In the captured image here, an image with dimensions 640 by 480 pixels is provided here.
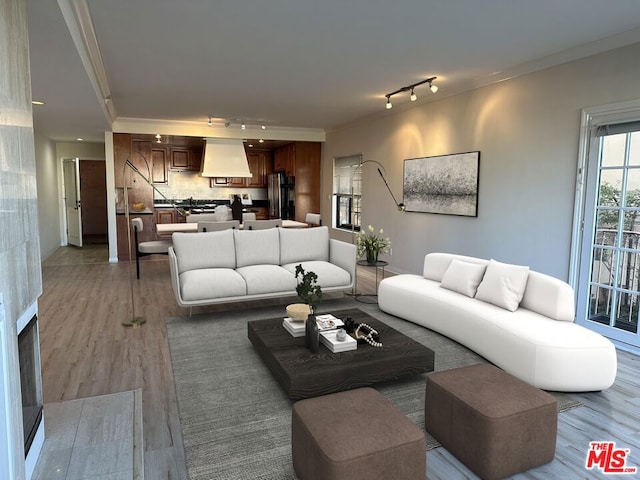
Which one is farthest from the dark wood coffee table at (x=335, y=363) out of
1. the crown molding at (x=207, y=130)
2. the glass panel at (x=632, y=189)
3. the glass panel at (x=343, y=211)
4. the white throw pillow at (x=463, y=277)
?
the crown molding at (x=207, y=130)

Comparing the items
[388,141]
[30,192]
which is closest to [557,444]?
[30,192]

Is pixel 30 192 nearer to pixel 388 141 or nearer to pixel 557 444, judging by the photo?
pixel 557 444

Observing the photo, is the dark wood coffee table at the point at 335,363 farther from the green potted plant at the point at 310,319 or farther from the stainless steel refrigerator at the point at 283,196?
the stainless steel refrigerator at the point at 283,196

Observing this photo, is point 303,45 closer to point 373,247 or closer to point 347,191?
point 373,247

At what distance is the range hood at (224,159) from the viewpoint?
8266 millimetres

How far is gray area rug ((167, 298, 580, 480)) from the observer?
2.11 m

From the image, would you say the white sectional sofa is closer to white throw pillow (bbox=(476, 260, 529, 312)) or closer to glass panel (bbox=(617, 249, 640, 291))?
white throw pillow (bbox=(476, 260, 529, 312))

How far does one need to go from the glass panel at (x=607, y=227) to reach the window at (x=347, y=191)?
4.27 meters

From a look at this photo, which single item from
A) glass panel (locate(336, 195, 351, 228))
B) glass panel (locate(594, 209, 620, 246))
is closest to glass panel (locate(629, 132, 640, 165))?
glass panel (locate(594, 209, 620, 246))

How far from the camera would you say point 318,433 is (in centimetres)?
177

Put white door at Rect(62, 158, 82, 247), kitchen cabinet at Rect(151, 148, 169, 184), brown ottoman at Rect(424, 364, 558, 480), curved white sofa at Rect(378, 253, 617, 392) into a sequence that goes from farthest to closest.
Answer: white door at Rect(62, 158, 82, 247), kitchen cabinet at Rect(151, 148, 169, 184), curved white sofa at Rect(378, 253, 617, 392), brown ottoman at Rect(424, 364, 558, 480)

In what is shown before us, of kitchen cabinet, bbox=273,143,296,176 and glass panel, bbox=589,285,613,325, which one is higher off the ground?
kitchen cabinet, bbox=273,143,296,176

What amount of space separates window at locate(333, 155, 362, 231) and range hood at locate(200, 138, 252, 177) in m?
1.91

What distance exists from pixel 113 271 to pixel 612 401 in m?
6.84
